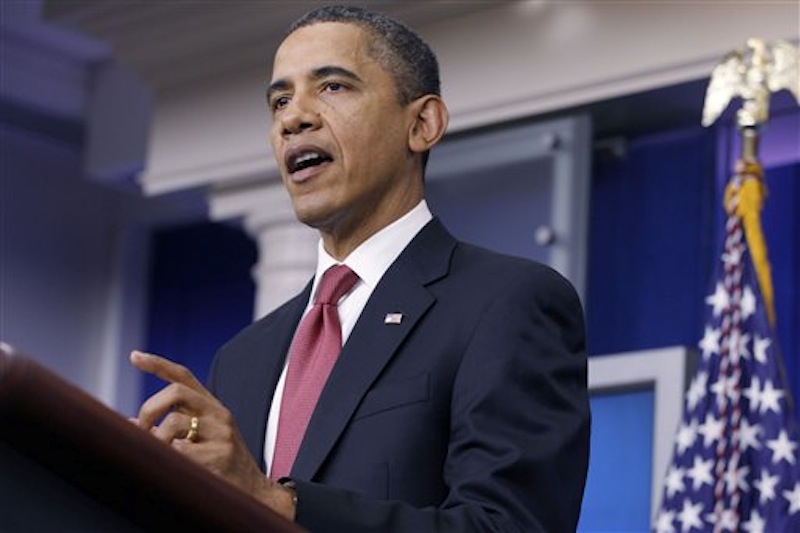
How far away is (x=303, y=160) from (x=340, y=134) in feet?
0.20

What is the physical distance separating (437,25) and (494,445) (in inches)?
171

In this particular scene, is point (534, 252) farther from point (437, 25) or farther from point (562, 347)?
point (562, 347)

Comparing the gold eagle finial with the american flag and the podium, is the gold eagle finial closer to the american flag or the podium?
the american flag

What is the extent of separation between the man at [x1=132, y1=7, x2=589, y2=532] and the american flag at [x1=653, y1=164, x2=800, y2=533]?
260 cm

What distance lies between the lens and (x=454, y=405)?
1.90 meters

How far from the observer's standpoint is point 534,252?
19.3ft

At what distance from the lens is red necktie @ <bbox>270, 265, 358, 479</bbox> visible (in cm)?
200

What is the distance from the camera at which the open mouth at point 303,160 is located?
219cm

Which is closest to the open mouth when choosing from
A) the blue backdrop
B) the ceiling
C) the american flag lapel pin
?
the american flag lapel pin

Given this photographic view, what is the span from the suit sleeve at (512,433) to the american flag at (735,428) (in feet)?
9.30

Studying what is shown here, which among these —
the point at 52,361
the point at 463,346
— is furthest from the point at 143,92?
the point at 463,346

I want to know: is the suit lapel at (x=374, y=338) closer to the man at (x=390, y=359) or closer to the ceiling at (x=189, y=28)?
the man at (x=390, y=359)

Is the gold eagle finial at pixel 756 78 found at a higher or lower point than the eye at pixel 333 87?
higher

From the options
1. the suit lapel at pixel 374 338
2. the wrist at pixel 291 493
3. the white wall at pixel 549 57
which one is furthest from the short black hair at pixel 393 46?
the white wall at pixel 549 57
